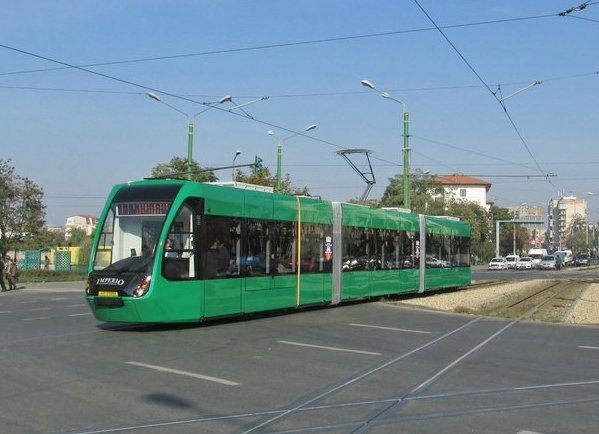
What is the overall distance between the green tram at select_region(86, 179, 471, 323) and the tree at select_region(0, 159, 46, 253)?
38.5 metres

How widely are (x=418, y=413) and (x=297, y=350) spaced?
4462mm

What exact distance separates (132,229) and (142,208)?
0.46 meters

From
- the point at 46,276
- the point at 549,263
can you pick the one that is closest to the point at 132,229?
the point at 46,276

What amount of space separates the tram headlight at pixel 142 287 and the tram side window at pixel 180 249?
0.34 metres

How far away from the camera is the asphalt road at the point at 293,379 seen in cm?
679

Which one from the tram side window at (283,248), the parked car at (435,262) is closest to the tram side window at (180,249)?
the tram side window at (283,248)

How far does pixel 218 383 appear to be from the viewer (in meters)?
8.59

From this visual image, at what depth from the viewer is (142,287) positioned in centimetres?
1280

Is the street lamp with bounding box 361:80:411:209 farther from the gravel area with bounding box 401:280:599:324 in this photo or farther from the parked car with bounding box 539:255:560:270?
the parked car with bounding box 539:255:560:270

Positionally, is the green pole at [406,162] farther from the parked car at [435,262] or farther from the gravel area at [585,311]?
the gravel area at [585,311]

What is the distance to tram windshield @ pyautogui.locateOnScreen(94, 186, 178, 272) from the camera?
13.2 metres

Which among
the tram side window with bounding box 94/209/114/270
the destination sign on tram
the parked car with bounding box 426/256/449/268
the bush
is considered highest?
the destination sign on tram

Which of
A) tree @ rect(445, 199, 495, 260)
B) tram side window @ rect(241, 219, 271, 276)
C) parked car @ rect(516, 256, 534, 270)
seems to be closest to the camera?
tram side window @ rect(241, 219, 271, 276)

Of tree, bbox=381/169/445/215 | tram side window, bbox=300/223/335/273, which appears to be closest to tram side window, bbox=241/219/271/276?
tram side window, bbox=300/223/335/273
